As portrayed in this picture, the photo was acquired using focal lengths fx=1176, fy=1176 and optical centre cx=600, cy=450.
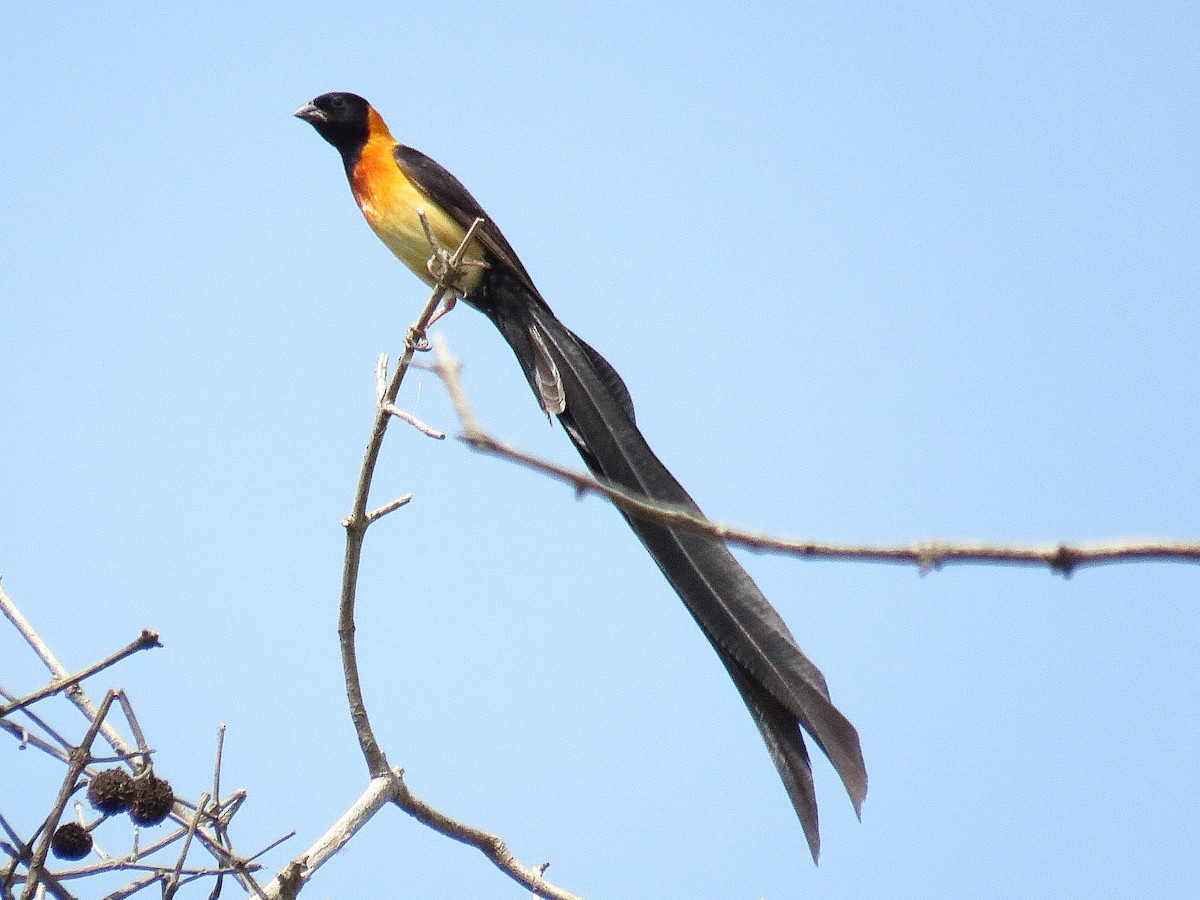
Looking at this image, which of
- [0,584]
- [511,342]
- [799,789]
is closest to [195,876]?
[0,584]

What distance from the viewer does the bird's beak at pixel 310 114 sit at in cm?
364

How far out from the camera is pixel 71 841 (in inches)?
55.5

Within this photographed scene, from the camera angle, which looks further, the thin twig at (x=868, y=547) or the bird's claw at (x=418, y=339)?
the bird's claw at (x=418, y=339)

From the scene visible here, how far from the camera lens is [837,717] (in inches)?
55.1

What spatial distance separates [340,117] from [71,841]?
2667 millimetres

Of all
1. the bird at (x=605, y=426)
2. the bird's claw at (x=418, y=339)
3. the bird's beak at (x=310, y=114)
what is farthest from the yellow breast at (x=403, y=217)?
the bird's claw at (x=418, y=339)

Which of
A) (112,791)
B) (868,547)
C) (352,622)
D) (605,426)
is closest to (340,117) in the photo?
(605,426)

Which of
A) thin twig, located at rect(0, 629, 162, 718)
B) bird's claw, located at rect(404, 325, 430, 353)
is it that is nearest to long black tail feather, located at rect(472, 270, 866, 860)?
bird's claw, located at rect(404, 325, 430, 353)

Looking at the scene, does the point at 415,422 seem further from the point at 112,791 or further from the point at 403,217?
the point at 403,217

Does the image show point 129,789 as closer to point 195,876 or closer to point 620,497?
point 195,876

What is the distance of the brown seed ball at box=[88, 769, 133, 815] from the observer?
1.43m

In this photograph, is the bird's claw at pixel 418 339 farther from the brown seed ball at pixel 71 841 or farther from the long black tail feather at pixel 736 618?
the brown seed ball at pixel 71 841

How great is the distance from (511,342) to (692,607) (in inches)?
52.2

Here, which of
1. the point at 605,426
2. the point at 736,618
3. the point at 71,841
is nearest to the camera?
the point at 71,841
